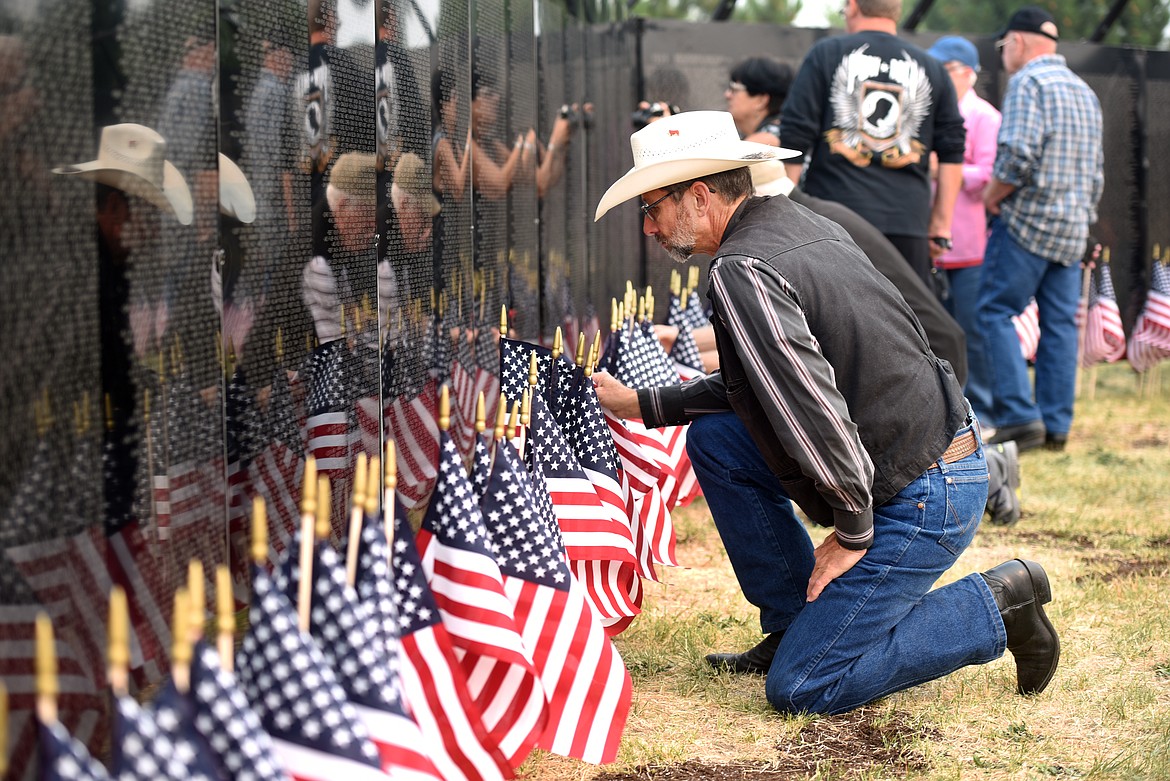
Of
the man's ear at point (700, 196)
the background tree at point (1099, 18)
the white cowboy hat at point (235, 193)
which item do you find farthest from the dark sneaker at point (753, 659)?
the background tree at point (1099, 18)

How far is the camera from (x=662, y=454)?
451 centimetres

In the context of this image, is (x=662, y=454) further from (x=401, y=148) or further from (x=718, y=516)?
(x=401, y=148)

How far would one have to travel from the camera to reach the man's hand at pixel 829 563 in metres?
3.32

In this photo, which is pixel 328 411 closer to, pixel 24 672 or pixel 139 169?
pixel 139 169

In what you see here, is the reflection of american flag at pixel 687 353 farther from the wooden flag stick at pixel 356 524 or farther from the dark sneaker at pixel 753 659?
the wooden flag stick at pixel 356 524

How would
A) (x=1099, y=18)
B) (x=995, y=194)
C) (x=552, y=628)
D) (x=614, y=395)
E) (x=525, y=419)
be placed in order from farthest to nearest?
(x=1099, y=18) → (x=995, y=194) → (x=614, y=395) → (x=525, y=419) → (x=552, y=628)

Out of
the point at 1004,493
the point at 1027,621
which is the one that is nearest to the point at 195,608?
the point at 1027,621

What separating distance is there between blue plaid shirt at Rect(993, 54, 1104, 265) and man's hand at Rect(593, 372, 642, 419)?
14.1 ft

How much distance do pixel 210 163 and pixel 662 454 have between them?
2.47 m

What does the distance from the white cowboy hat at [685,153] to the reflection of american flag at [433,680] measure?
52.0 inches

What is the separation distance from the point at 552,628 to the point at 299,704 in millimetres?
973

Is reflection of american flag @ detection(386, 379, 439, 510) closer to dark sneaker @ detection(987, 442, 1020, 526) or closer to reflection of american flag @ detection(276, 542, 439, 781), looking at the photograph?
reflection of american flag @ detection(276, 542, 439, 781)

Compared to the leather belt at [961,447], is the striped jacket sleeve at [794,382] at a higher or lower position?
higher

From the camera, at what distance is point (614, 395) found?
411cm
